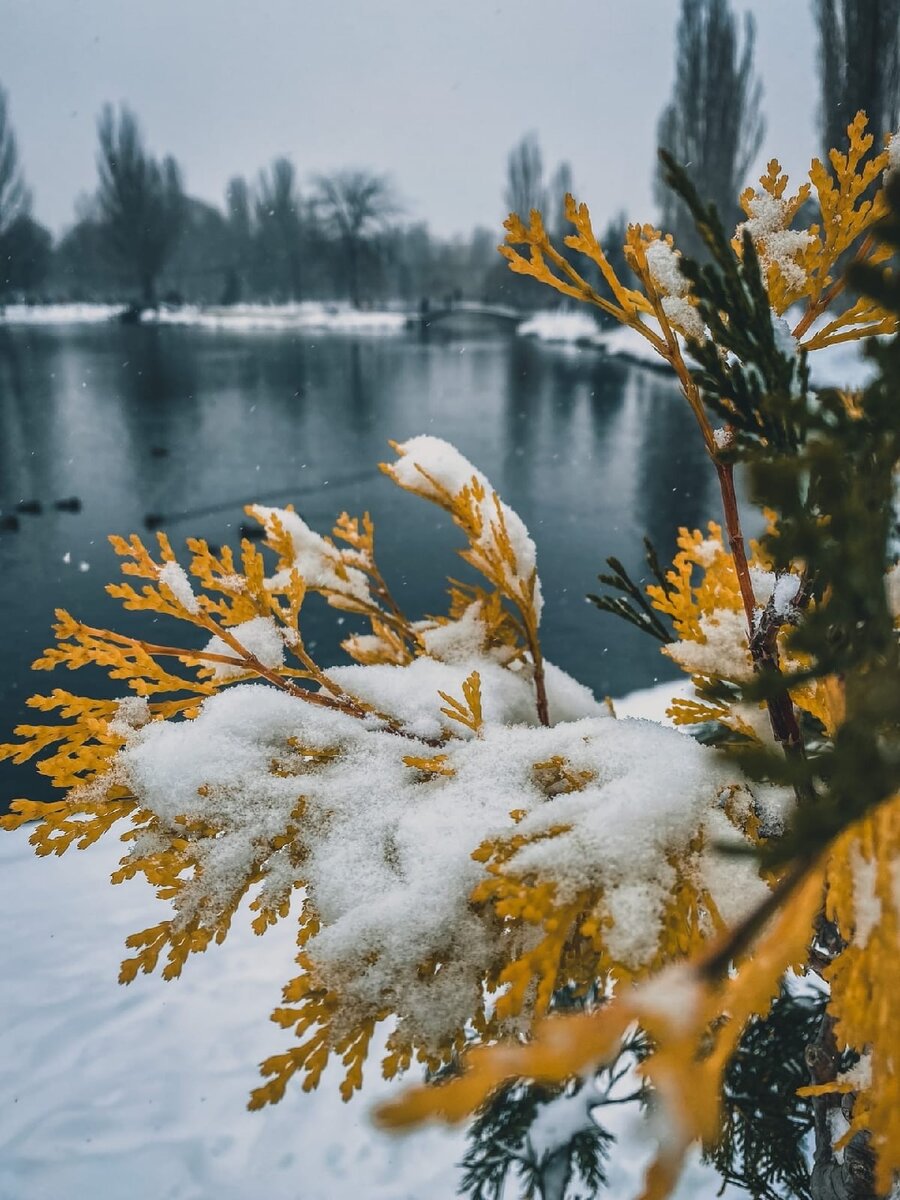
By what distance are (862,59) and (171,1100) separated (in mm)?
16621

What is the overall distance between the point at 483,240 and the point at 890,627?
43.2 meters

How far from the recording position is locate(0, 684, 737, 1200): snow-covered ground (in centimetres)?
271

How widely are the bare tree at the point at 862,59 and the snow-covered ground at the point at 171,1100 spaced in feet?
49.3

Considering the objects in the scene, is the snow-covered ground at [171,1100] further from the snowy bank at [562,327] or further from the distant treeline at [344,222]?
the snowy bank at [562,327]

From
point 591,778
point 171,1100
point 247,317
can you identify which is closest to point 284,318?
point 247,317

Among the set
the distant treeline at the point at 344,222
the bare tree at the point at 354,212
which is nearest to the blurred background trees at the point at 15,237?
the distant treeline at the point at 344,222

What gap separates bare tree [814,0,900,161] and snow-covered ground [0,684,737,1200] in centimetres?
1503

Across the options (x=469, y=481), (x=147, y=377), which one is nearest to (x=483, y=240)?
(x=147, y=377)

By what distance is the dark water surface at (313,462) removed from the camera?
7961mm

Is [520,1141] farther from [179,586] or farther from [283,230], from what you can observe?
[283,230]

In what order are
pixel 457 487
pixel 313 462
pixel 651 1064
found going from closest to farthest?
1. pixel 651 1064
2. pixel 457 487
3. pixel 313 462

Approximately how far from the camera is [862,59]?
37.9 ft

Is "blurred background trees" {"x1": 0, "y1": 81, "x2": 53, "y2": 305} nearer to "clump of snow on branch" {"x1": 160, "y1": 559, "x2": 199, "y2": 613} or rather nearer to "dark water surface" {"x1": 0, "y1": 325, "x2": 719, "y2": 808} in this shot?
"dark water surface" {"x1": 0, "y1": 325, "x2": 719, "y2": 808}

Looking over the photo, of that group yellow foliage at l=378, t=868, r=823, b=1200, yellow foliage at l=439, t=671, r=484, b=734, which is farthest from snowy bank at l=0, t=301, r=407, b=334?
yellow foliage at l=378, t=868, r=823, b=1200
